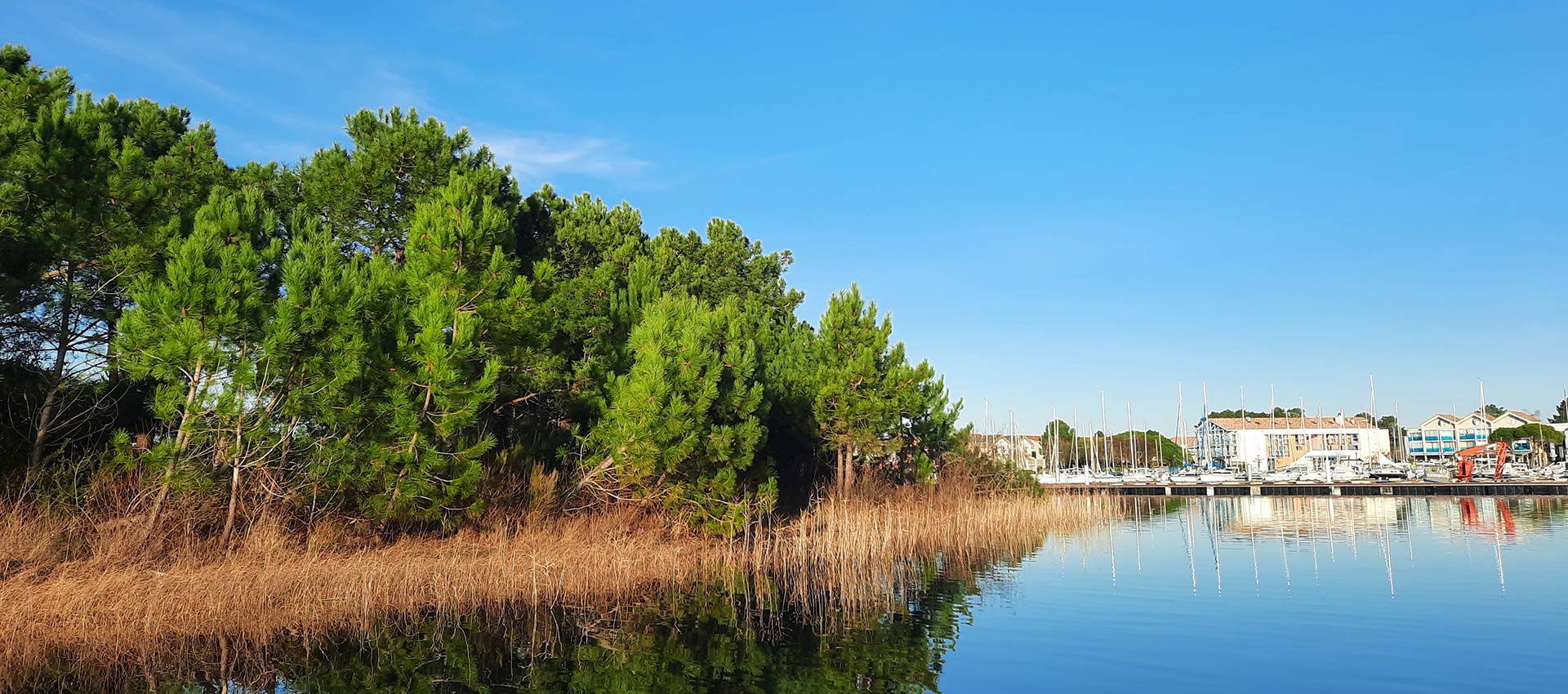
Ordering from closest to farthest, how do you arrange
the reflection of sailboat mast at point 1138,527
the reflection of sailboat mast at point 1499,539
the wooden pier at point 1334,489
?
the reflection of sailboat mast at point 1499,539 → the reflection of sailboat mast at point 1138,527 → the wooden pier at point 1334,489

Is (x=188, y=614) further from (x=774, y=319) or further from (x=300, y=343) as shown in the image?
(x=774, y=319)

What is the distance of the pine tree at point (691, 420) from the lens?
57.4ft

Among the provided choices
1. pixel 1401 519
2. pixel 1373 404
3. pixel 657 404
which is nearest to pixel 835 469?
pixel 657 404

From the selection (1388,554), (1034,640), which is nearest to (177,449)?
(1034,640)

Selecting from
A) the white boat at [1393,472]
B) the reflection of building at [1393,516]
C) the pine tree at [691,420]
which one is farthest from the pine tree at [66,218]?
the white boat at [1393,472]

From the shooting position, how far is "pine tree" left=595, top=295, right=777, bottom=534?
1748cm

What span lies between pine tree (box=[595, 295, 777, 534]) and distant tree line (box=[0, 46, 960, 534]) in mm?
61

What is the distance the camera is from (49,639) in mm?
10961

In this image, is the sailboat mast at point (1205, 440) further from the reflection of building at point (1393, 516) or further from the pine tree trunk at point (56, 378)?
the pine tree trunk at point (56, 378)

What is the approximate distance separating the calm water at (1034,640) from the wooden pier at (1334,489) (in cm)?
2861

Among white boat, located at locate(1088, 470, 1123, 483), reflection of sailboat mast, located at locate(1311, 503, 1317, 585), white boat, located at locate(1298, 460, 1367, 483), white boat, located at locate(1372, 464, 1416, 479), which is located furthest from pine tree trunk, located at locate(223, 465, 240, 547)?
white boat, located at locate(1372, 464, 1416, 479)

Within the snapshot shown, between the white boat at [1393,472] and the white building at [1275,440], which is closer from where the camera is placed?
the white boat at [1393,472]

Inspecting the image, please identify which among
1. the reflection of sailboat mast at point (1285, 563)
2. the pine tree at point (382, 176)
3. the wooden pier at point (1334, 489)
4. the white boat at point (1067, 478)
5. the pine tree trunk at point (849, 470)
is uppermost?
the pine tree at point (382, 176)

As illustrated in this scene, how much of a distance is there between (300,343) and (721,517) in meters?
8.99
